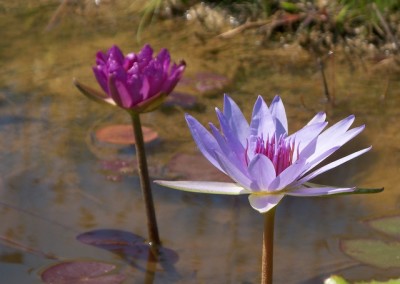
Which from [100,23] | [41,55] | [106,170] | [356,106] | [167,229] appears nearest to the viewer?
[167,229]

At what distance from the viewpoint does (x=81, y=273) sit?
181 cm

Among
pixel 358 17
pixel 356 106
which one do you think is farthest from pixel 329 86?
pixel 358 17

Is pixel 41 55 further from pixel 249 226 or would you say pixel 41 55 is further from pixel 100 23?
pixel 249 226

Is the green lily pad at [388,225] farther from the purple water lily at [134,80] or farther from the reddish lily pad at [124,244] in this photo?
the purple water lily at [134,80]

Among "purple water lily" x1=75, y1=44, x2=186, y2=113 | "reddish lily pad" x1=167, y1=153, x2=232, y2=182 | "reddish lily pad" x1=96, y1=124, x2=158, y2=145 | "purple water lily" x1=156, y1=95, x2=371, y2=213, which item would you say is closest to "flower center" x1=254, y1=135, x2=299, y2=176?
"purple water lily" x1=156, y1=95, x2=371, y2=213

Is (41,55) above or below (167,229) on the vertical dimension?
above

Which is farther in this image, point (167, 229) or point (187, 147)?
point (187, 147)

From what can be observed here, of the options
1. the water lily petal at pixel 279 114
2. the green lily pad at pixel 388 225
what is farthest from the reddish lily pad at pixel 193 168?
the water lily petal at pixel 279 114

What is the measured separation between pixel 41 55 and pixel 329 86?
1.07m

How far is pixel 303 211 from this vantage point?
214cm

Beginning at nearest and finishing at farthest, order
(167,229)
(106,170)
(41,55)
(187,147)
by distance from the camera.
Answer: (167,229) → (106,170) → (187,147) → (41,55)

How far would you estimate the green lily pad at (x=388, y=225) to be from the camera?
6.38 feet

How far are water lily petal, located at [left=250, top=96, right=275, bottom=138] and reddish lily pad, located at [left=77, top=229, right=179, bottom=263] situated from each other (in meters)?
0.70

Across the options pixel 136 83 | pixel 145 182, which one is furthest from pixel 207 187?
pixel 145 182
